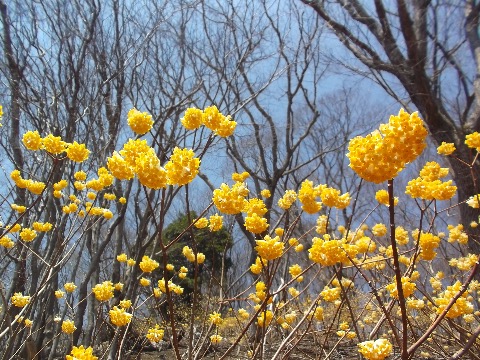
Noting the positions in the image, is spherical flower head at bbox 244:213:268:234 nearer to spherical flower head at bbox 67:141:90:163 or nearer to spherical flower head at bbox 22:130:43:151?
spherical flower head at bbox 67:141:90:163

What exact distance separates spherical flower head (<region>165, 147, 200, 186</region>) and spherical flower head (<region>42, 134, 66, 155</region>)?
139cm

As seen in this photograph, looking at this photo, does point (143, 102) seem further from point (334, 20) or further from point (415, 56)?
point (415, 56)

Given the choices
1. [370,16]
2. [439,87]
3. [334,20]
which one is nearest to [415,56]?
[439,87]

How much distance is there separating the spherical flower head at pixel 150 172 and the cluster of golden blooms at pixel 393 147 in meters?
0.67

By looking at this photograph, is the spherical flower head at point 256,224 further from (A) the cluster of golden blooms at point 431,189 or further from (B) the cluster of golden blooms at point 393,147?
(B) the cluster of golden blooms at point 393,147

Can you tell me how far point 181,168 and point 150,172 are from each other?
0.16 metres

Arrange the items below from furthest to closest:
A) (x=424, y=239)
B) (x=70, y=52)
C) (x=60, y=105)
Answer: (x=60, y=105) < (x=70, y=52) < (x=424, y=239)

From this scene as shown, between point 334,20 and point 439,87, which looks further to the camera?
point 334,20

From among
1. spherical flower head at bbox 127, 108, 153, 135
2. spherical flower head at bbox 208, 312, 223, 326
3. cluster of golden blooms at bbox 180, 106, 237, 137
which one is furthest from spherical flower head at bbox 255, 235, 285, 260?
spherical flower head at bbox 208, 312, 223, 326

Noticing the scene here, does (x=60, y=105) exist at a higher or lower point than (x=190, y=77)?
lower

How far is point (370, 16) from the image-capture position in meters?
6.36

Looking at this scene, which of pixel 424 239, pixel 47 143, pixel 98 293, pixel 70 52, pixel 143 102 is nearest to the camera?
pixel 424 239

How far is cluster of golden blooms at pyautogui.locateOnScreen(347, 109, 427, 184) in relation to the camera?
1.05m

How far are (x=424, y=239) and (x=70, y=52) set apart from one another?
17.5 feet
